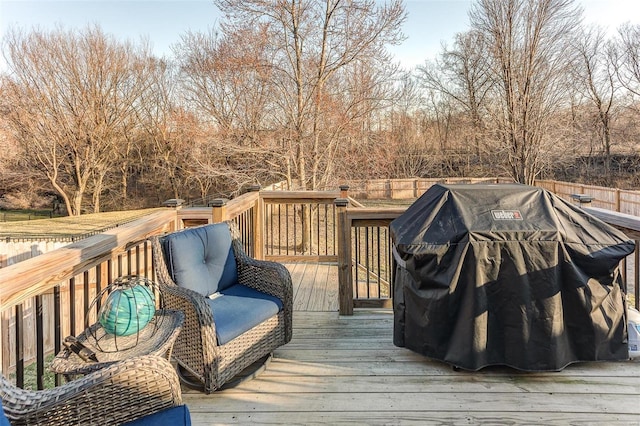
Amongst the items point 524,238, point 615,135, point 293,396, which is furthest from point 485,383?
point 615,135

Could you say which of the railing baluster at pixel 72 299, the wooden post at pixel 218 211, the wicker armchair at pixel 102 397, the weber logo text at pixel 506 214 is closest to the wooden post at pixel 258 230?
the wooden post at pixel 218 211

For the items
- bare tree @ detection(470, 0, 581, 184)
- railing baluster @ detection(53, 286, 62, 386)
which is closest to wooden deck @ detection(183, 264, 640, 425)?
railing baluster @ detection(53, 286, 62, 386)

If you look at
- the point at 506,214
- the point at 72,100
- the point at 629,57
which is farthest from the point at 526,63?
the point at 72,100

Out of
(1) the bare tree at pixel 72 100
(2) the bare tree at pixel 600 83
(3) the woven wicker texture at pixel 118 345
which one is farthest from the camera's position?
(2) the bare tree at pixel 600 83

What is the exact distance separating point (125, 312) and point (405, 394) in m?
1.45

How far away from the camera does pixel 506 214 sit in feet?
7.31

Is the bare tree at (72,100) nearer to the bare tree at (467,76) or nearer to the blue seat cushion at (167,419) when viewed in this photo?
the bare tree at (467,76)

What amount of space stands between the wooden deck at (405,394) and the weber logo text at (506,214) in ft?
2.95

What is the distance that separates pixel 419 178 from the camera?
57.0 ft

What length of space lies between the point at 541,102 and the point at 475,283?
11.6 metres

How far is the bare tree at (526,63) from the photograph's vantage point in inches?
437

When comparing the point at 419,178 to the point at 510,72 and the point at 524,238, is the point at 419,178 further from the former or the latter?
the point at 524,238

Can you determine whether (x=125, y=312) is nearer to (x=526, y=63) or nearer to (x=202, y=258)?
(x=202, y=258)

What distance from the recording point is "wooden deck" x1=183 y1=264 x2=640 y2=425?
6.11 feet
